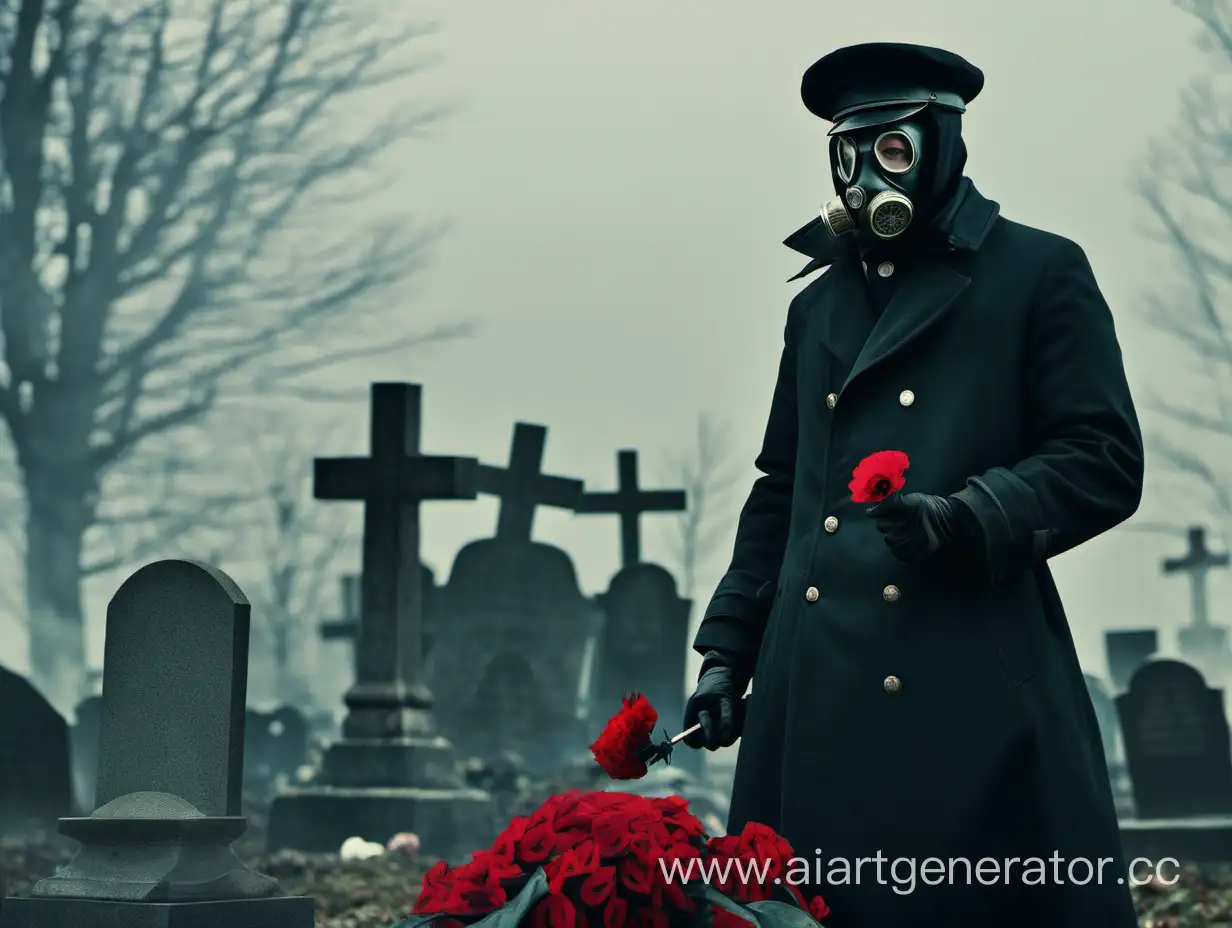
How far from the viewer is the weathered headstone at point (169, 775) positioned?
5.36 meters

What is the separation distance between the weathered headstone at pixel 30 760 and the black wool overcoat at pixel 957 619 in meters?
7.89

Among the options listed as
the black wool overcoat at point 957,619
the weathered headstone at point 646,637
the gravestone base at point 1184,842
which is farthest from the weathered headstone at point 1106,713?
the black wool overcoat at point 957,619

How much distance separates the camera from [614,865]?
2.58 m

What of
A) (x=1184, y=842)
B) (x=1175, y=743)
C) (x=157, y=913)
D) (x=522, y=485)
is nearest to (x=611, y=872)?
(x=157, y=913)

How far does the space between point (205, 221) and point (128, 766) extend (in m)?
19.5

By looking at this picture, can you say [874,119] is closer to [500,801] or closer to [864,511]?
[864,511]

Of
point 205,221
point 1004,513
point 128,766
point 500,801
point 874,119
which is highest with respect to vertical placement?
point 205,221

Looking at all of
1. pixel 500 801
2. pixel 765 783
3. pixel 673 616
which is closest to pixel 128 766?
pixel 765 783

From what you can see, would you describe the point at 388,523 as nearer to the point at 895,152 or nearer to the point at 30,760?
the point at 30,760

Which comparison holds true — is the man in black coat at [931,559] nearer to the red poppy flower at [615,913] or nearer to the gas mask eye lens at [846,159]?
the gas mask eye lens at [846,159]

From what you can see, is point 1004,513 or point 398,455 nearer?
point 1004,513

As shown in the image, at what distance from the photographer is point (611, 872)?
254 centimetres

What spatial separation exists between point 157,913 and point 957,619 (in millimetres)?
3201

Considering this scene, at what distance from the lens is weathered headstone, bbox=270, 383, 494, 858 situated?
11.2 m
